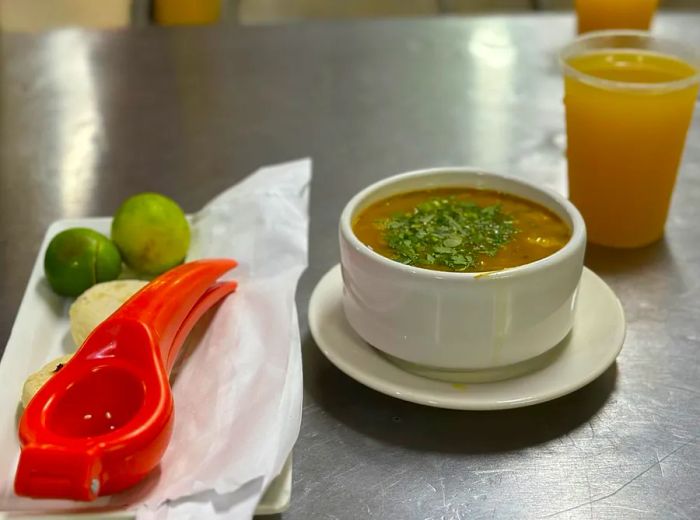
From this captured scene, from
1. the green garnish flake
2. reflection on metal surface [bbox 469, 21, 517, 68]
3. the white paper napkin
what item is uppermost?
reflection on metal surface [bbox 469, 21, 517, 68]

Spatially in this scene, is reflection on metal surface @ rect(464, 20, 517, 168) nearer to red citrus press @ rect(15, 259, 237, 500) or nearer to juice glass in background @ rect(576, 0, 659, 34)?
juice glass in background @ rect(576, 0, 659, 34)

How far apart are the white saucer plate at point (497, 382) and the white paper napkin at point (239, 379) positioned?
0.04 m

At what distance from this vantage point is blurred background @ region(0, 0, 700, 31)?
2.70m

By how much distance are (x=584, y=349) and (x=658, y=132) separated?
0.35 meters

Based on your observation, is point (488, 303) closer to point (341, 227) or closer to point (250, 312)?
point (341, 227)

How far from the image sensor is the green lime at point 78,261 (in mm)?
942

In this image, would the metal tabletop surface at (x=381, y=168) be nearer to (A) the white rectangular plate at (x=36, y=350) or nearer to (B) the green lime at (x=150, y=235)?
(A) the white rectangular plate at (x=36, y=350)

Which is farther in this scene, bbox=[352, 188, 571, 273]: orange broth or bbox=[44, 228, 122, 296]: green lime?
bbox=[44, 228, 122, 296]: green lime

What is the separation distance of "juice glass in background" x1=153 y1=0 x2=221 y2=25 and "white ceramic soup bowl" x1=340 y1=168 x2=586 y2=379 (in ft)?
7.52

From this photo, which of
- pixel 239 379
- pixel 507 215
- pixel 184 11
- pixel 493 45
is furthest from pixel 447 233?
pixel 184 11

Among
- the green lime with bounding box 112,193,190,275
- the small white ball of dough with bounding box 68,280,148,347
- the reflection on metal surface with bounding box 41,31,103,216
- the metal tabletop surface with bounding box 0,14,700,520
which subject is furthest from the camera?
the reflection on metal surface with bounding box 41,31,103,216

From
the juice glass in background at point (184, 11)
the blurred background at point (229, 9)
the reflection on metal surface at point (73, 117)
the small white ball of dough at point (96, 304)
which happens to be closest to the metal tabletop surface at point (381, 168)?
the reflection on metal surface at point (73, 117)

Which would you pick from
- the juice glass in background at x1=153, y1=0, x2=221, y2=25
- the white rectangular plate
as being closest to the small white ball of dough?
the white rectangular plate

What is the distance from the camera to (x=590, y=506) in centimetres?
→ 67
